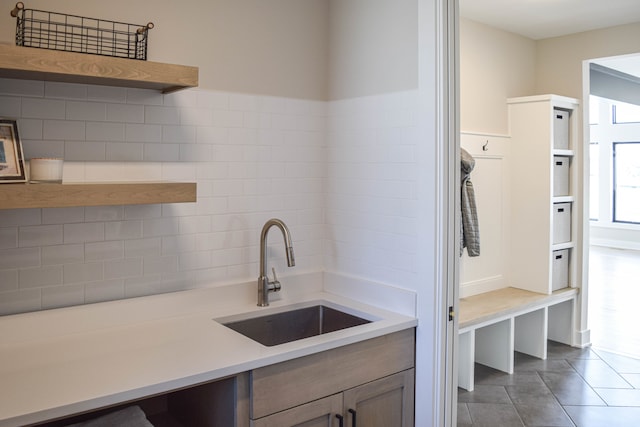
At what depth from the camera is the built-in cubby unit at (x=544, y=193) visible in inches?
159

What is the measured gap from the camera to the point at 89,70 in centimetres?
167

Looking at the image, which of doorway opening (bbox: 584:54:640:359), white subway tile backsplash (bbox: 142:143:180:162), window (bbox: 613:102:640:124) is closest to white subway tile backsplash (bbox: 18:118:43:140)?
white subway tile backsplash (bbox: 142:143:180:162)

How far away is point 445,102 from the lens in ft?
6.64

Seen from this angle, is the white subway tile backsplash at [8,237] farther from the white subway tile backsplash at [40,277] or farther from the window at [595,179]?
the window at [595,179]

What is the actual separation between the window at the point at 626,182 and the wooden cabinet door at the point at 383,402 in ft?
28.0

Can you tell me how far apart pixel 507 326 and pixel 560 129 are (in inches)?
63.1

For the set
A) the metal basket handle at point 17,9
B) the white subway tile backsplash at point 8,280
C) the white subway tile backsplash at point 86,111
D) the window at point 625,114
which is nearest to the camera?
the metal basket handle at point 17,9

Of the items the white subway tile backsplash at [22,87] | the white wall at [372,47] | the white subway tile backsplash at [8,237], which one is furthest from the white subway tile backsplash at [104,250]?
the white wall at [372,47]

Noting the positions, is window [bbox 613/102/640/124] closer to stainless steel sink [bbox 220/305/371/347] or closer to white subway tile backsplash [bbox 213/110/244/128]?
stainless steel sink [bbox 220/305/371/347]

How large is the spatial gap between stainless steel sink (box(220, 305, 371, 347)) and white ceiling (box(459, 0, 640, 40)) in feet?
7.33

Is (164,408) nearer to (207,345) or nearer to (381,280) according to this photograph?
(207,345)

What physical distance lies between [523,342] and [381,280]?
2340 millimetres

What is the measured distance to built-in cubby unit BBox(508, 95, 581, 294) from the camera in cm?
403

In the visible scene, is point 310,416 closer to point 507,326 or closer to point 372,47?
point 372,47
